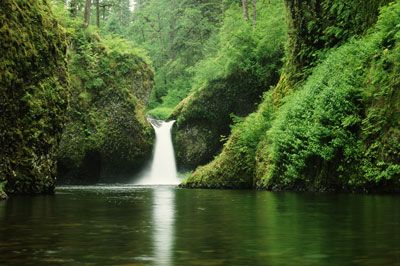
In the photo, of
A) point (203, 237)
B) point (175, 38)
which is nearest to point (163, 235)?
point (203, 237)

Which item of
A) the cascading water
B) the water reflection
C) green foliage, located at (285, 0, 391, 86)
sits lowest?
the water reflection

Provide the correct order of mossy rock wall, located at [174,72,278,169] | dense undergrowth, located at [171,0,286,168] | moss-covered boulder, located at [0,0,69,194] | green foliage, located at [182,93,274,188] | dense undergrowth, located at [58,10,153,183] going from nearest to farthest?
moss-covered boulder, located at [0,0,69,194], green foliage, located at [182,93,274,188], dense undergrowth, located at [171,0,286,168], dense undergrowth, located at [58,10,153,183], mossy rock wall, located at [174,72,278,169]

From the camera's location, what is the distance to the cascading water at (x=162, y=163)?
124ft

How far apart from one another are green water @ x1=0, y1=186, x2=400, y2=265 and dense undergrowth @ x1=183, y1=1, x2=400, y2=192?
22.0 ft

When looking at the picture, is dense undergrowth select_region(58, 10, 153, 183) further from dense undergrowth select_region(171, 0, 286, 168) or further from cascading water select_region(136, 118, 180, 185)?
dense undergrowth select_region(171, 0, 286, 168)

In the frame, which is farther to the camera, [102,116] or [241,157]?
[102,116]

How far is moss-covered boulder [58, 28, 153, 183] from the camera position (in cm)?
3525

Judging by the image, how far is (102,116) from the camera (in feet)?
120

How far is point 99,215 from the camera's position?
1116 cm

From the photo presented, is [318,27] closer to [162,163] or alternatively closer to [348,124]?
[348,124]

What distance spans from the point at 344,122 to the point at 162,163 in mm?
20871

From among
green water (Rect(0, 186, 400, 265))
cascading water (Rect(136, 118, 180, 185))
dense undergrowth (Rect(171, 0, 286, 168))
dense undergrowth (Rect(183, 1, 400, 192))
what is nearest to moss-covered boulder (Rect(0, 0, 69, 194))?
green water (Rect(0, 186, 400, 265))

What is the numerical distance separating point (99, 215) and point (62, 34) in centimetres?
1390

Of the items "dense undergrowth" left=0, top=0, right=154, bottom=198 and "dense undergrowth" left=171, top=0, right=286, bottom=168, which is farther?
"dense undergrowth" left=171, top=0, right=286, bottom=168
